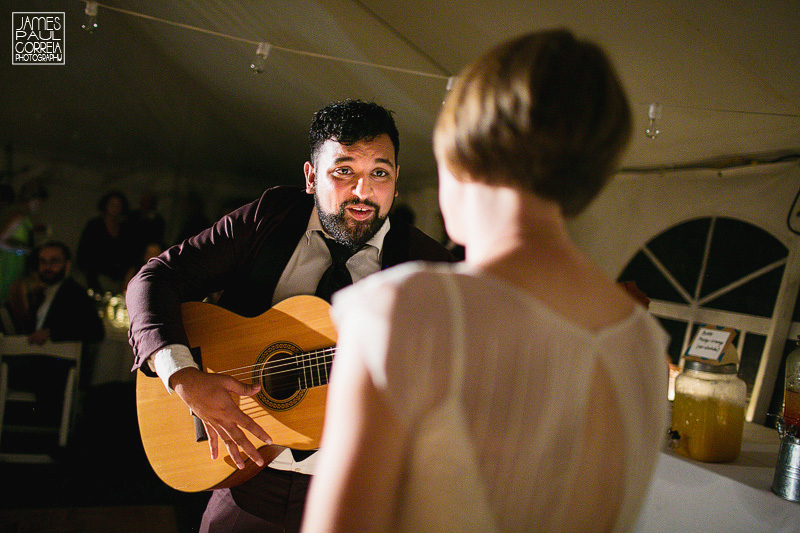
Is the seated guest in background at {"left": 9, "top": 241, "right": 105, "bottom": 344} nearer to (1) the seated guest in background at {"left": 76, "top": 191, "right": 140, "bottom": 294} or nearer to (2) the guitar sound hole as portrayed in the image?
(1) the seated guest in background at {"left": 76, "top": 191, "right": 140, "bottom": 294}

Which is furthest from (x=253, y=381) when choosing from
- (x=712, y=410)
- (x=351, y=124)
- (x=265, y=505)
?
(x=712, y=410)

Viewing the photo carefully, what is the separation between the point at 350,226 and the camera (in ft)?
5.51

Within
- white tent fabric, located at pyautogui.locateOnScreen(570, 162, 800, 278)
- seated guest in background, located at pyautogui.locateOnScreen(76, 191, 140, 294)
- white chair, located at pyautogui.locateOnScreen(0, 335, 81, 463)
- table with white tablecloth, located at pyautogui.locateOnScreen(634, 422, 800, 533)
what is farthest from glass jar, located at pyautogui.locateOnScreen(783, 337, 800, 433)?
seated guest in background, located at pyautogui.locateOnScreen(76, 191, 140, 294)

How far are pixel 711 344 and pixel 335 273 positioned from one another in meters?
1.54

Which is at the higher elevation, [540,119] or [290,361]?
[540,119]

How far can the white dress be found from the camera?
55 centimetres

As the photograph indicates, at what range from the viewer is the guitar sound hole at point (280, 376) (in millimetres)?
1607

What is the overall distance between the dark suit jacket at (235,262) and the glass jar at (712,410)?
1170mm

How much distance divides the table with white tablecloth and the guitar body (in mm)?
1456

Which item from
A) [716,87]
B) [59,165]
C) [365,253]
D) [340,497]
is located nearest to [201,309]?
[365,253]

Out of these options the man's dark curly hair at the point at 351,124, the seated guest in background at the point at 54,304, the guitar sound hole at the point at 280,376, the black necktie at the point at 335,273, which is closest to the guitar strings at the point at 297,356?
the guitar sound hole at the point at 280,376

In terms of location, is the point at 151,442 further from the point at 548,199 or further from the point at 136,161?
the point at 136,161

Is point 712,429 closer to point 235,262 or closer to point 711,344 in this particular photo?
point 711,344

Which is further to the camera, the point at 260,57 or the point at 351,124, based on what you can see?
the point at 260,57
